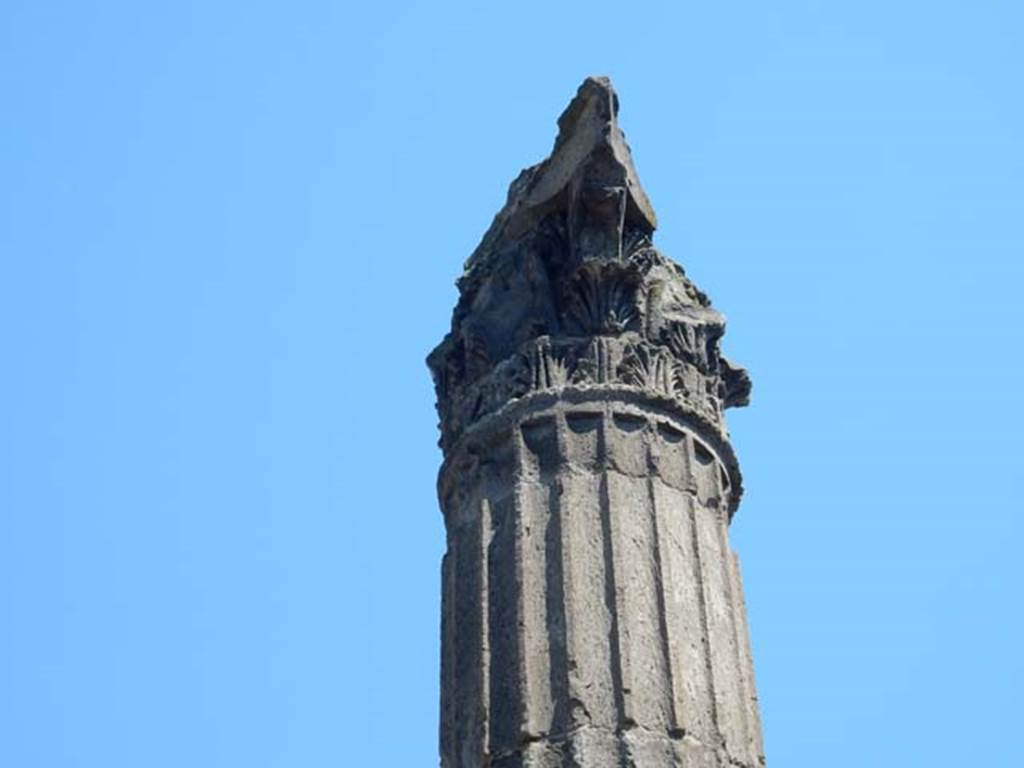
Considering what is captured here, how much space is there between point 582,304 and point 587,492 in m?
1.40

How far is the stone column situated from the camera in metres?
9.78

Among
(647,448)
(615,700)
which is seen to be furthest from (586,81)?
(615,700)

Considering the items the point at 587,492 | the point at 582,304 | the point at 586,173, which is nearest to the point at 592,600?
the point at 587,492

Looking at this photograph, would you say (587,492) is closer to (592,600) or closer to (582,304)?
(592,600)

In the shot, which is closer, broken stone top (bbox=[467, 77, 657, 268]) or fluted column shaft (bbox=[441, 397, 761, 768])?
fluted column shaft (bbox=[441, 397, 761, 768])

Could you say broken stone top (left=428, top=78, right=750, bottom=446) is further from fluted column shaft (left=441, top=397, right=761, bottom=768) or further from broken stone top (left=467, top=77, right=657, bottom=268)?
fluted column shaft (left=441, top=397, right=761, bottom=768)

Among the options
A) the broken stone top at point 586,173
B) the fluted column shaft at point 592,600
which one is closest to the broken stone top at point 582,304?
the broken stone top at point 586,173

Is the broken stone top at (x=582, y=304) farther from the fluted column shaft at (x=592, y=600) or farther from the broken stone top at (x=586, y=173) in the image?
the fluted column shaft at (x=592, y=600)

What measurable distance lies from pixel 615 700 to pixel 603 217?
3.19 meters

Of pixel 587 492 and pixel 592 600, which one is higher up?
pixel 587 492

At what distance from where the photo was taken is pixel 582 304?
11.6 meters

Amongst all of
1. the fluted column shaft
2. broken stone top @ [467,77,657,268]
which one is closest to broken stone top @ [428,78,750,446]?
broken stone top @ [467,77,657,268]

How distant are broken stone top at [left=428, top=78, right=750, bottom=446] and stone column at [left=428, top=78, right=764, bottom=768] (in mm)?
12

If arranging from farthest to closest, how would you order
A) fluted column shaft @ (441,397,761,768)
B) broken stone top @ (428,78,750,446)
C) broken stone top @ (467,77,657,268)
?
broken stone top @ (467,77,657,268) < broken stone top @ (428,78,750,446) < fluted column shaft @ (441,397,761,768)
